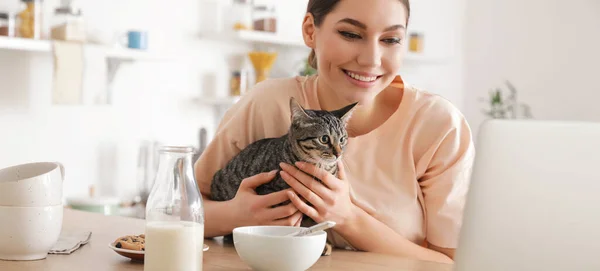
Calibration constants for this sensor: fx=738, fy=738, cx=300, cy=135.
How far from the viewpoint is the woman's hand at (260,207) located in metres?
1.35

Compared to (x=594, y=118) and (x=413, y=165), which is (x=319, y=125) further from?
(x=594, y=118)

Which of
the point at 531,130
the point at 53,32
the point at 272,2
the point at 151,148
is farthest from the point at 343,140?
the point at 272,2

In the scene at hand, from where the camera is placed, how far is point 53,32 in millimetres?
2812

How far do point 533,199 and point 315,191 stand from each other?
651 mm

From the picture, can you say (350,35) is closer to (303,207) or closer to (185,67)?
(303,207)

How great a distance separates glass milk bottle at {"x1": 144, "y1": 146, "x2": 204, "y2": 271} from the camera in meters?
1.04

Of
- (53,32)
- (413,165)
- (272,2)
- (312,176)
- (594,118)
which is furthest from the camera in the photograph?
(594,118)

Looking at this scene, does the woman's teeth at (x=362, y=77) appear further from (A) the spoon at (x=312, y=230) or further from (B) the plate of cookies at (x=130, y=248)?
(B) the plate of cookies at (x=130, y=248)

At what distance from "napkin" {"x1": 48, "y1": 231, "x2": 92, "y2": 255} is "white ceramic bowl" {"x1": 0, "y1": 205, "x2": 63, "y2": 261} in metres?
0.07

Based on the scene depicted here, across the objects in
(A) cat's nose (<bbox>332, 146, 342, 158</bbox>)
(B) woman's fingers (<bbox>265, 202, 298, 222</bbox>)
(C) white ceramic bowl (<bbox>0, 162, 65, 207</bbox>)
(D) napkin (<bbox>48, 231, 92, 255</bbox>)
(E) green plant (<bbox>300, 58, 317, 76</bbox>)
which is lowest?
(D) napkin (<bbox>48, 231, 92, 255</bbox>)

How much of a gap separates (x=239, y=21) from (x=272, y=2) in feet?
1.07

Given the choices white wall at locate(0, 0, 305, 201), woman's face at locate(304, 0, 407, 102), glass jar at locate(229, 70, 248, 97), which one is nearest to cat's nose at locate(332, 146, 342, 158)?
woman's face at locate(304, 0, 407, 102)

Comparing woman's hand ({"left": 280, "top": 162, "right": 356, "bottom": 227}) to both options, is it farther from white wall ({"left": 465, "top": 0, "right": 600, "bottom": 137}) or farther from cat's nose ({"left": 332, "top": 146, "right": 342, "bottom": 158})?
white wall ({"left": 465, "top": 0, "right": 600, "bottom": 137})

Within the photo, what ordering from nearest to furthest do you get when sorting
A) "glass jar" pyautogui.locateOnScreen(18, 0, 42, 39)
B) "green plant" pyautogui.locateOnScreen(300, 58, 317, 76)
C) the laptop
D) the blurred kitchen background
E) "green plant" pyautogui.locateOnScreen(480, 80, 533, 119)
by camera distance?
1. the laptop
2. "glass jar" pyautogui.locateOnScreen(18, 0, 42, 39)
3. the blurred kitchen background
4. "green plant" pyautogui.locateOnScreen(300, 58, 317, 76)
5. "green plant" pyautogui.locateOnScreen(480, 80, 533, 119)
